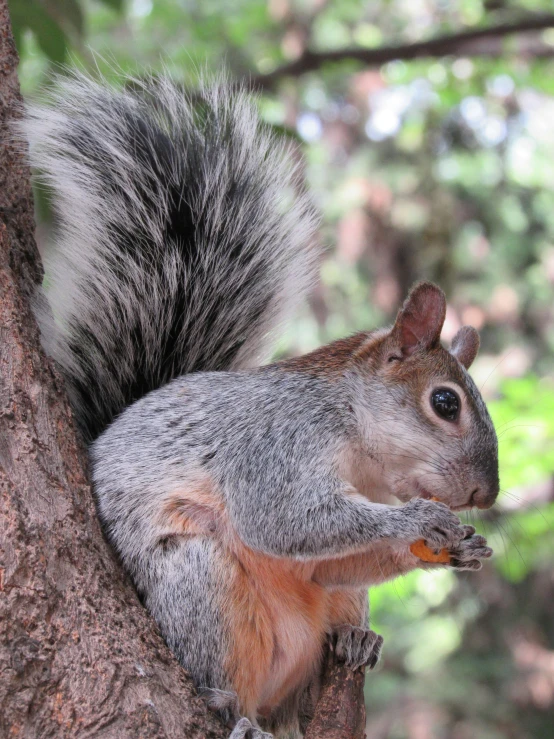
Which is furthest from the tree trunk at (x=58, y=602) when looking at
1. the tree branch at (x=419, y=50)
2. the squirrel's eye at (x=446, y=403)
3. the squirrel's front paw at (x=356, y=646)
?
the tree branch at (x=419, y=50)

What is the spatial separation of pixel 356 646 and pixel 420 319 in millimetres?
778

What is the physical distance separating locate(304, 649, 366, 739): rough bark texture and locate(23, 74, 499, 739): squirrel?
0.05 m

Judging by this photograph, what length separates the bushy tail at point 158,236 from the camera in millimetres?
1845

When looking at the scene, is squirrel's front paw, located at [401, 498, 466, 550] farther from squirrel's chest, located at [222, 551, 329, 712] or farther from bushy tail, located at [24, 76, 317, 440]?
bushy tail, located at [24, 76, 317, 440]

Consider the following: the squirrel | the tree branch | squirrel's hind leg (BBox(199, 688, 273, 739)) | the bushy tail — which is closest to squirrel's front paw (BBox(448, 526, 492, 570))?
the squirrel

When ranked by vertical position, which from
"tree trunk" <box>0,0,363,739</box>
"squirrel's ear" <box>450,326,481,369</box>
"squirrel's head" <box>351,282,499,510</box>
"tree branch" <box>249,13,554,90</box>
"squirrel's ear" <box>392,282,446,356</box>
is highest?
"tree branch" <box>249,13,554,90</box>

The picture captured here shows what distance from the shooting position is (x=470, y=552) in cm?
169

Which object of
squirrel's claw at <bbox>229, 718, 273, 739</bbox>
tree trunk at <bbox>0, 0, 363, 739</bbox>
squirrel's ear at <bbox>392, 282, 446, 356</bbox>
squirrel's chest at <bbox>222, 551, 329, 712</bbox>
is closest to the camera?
tree trunk at <bbox>0, 0, 363, 739</bbox>

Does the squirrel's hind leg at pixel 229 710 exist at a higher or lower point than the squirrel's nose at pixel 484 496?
lower

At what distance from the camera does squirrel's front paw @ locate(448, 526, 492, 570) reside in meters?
1.67

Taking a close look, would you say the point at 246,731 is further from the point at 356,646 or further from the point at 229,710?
the point at 356,646

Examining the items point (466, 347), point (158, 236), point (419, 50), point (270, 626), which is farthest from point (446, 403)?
point (419, 50)

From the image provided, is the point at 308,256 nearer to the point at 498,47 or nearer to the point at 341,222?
the point at 498,47

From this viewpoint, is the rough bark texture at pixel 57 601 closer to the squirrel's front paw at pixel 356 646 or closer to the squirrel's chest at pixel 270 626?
the squirrel's chest at pixel 270 626
